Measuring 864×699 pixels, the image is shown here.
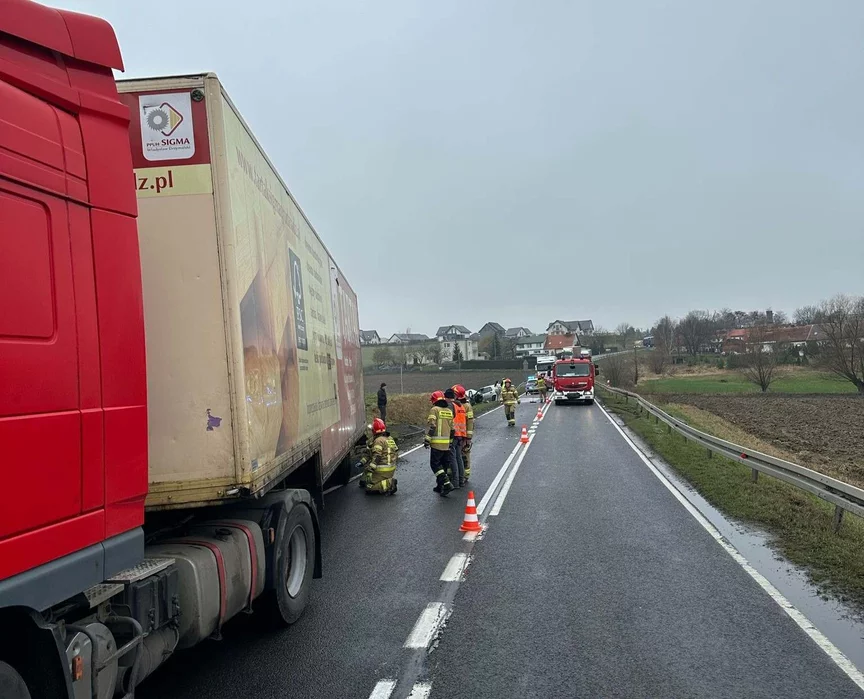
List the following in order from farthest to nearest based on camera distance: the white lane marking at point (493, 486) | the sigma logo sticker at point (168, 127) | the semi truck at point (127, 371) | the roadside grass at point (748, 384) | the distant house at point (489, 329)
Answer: the distant house at point (489, 329) < the roadside grass at point (748, 384) < the white lane marking at point (493, 486) < the sigma logo sticker at point (168, 127) < the semi truck at point (127, 371)

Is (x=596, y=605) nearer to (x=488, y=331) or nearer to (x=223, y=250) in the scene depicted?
(x=223, y=250)

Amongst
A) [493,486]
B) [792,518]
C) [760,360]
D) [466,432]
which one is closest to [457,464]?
[466,432]

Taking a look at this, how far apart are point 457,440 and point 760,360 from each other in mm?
50307

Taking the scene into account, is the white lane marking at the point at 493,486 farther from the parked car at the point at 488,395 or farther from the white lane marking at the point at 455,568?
the parked car at the point at 488,395

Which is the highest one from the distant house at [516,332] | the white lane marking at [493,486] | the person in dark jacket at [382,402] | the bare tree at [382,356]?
the distant house at [516,332]

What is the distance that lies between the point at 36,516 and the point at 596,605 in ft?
14.4

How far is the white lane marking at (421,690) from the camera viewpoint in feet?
12.4

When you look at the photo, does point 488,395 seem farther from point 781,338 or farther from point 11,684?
point 781,338

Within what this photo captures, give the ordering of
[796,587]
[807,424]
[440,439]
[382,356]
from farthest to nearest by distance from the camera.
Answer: [382,356] < [807,424] < [440,439] < [796,587]

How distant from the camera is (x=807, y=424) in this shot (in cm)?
2661

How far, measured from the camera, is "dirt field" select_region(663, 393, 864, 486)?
1675 cm

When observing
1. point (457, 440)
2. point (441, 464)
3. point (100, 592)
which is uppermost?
point (100, 592)

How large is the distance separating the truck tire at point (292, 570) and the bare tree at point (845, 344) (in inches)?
2160

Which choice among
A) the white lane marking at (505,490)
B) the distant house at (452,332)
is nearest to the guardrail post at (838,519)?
the white lane marking at (505,490)
